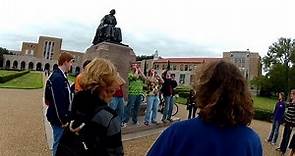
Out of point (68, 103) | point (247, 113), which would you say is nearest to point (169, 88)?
point (68, 103)

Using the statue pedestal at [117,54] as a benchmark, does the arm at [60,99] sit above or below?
below

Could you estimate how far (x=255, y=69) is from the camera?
94.5 meters

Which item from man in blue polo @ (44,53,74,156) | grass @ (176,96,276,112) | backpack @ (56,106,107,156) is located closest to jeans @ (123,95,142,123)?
man in blue polo @ (44,53,74,156)

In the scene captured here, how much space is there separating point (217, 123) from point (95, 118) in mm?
1211

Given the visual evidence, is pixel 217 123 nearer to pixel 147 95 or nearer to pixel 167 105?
pixel 147 95

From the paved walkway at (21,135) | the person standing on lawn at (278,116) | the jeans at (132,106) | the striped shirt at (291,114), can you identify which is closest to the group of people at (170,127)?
the paved walkway at (21,135)

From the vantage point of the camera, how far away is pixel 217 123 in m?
1.91

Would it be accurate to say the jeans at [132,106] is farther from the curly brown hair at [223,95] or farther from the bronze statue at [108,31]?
the curly brown hair at [223,95]

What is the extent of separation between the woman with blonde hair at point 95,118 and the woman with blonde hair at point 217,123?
0.93 meters

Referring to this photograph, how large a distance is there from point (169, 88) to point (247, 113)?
941 centimetres

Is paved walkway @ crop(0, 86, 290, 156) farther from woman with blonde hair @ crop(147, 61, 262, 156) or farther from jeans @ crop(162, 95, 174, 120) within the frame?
woman with blonde hair @ crop(147, 61, 262, 156)

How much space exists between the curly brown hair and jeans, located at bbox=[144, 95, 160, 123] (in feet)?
28.4

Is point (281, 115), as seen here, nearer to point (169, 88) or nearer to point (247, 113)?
point (169, 88)

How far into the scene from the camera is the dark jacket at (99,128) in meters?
2.84
